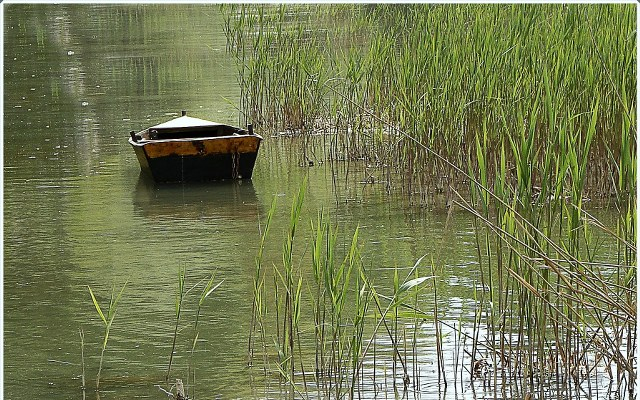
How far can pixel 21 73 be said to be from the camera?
14.3 m

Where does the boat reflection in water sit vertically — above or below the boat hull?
below

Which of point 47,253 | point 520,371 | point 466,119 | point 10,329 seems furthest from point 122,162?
point 520,371

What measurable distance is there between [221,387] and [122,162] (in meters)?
5.08

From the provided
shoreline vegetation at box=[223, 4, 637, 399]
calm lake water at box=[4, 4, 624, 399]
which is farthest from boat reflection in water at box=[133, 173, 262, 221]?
shoreline vegetation at box=[223, 4, 637, 399]

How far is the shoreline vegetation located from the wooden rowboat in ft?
2.24

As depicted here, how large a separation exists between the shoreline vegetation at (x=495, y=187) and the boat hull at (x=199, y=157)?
694 mm

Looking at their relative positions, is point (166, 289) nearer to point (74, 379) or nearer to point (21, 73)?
point (74, 379)

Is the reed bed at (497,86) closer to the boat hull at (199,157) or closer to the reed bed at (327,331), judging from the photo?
the boat hull at (199,157)

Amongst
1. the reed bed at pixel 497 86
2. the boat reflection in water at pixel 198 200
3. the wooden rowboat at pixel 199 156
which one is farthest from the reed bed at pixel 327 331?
the wooden rowboat at pixel 199 156

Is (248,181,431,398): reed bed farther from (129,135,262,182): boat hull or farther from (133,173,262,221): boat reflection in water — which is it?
(129,135,262,182): boat hull

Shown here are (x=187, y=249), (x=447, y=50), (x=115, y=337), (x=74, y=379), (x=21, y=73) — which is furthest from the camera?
(x=21, y=73)

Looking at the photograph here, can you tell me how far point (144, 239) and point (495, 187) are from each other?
292cm

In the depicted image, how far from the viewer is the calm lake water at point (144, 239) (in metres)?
4.43

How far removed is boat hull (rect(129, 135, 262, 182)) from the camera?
7.91 m
